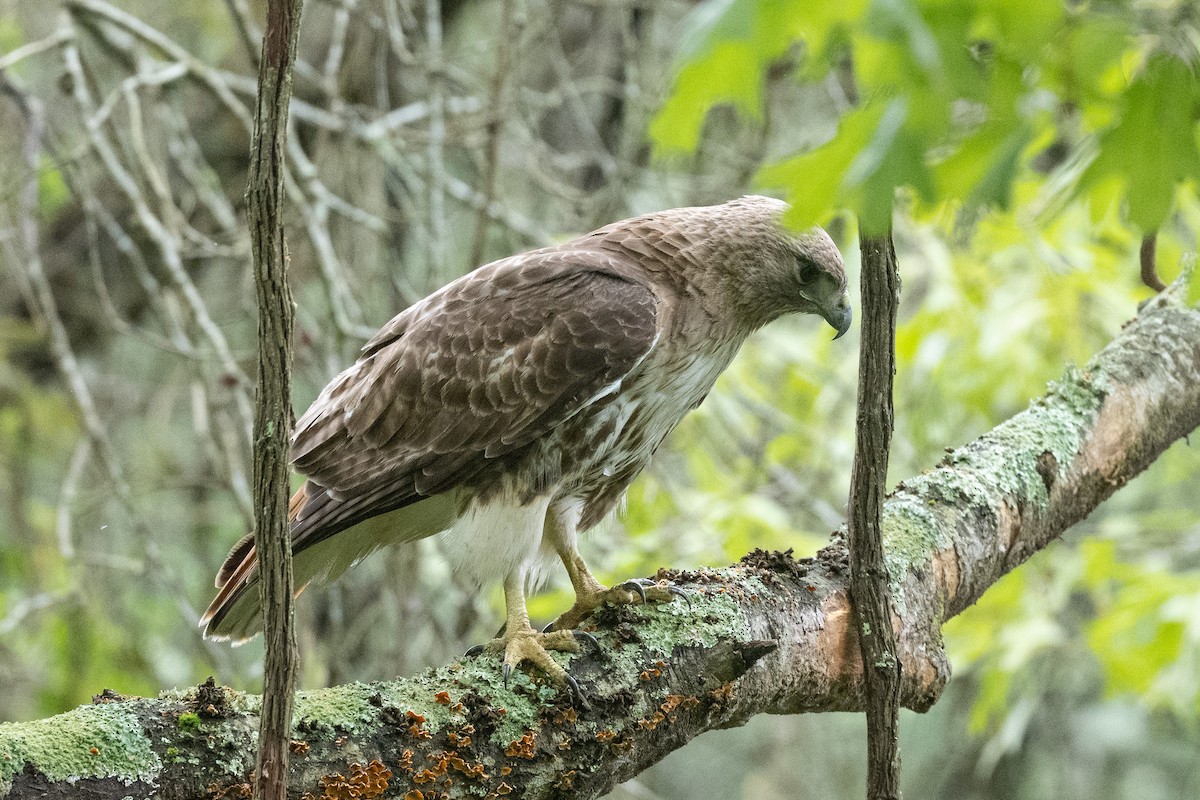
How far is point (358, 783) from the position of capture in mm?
2107

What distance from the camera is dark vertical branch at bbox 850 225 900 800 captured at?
2242 millimetres

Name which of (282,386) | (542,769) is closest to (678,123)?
(282,386)

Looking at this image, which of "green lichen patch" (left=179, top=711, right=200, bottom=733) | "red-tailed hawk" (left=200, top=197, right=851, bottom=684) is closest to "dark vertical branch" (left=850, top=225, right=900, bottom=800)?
"red-tailed hawk" (left=200, top=197, right=851, bottom=684)

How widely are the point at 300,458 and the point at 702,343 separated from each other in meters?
1.18

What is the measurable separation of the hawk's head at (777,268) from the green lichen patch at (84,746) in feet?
6.69

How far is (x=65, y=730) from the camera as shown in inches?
76.4

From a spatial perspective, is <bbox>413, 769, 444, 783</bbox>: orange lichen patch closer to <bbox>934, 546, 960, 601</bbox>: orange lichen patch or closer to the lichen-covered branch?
the lichen-covered branch

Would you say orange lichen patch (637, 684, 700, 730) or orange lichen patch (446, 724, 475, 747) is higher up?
orange lichen patch (446, 724, 475, 747)

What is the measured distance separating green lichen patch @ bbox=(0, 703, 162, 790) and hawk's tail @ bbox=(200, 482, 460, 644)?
0.94 meters

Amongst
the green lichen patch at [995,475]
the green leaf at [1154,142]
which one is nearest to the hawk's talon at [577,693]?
the green lichen patch at [995,475]

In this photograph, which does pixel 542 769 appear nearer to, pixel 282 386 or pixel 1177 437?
pixel 282 386

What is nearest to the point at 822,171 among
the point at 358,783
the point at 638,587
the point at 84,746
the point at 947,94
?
the point at 947,94

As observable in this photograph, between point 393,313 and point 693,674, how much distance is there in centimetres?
335

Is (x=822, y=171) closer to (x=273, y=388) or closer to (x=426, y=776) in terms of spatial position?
(x=273, y=388)
